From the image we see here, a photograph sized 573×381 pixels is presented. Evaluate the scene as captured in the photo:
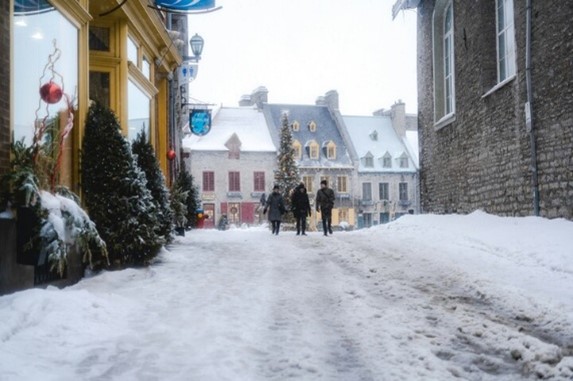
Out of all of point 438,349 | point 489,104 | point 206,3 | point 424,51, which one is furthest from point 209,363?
point 424,51

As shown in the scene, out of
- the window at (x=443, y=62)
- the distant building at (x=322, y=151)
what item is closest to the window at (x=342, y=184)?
the distant building at (x=322, y=151)

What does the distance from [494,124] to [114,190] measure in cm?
945

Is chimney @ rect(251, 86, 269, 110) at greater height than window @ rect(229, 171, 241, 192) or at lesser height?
greater

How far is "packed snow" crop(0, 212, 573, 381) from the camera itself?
3467 millimetres

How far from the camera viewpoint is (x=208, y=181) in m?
44.9

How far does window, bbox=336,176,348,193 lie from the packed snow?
3922 cm

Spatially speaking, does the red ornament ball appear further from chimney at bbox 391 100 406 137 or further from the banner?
chimney at bbox 391 100 406 137

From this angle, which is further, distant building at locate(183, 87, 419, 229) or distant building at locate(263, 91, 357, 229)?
distant building at locate(263, 91, 357, 229)

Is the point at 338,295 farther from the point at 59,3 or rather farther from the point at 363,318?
the point at 59,3

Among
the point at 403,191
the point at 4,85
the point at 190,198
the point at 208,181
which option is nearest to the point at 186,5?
the point at 4,85

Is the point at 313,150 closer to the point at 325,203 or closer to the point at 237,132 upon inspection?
the point at 237,132

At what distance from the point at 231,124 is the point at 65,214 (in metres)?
42.1

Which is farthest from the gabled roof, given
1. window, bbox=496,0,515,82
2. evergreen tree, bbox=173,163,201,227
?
window, bbox=496,0,515,82

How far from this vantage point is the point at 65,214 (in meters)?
5.45
